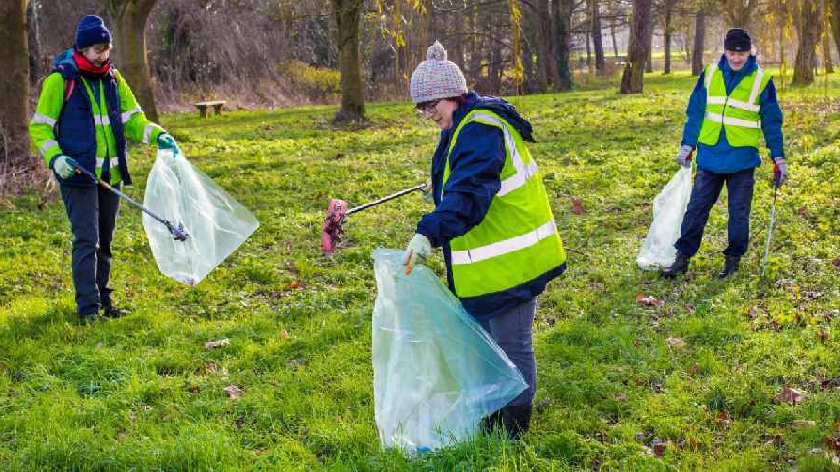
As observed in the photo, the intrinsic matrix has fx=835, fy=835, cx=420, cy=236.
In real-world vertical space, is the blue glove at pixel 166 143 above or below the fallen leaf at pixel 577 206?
above

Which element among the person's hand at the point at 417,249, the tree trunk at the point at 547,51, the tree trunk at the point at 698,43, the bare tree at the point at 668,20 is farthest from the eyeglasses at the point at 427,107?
the tree trunk at the point at 698,43

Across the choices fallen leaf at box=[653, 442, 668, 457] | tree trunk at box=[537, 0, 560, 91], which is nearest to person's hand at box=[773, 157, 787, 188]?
fallen leaf at box=[653, 442, 668, 457]

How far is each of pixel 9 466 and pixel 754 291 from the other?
4.86 meters

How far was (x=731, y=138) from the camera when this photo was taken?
6.25 meters

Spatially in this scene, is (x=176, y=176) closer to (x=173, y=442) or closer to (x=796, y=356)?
(x=173, y=442)

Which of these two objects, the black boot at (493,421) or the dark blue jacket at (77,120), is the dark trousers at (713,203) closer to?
the black boot at (493,421)

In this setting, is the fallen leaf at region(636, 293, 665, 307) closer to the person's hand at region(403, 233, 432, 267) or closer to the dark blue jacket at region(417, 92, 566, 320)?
the dark blue jacket at region(417, 92, 566, 320)

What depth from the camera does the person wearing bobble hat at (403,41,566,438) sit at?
3359 mm

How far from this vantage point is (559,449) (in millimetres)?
3773

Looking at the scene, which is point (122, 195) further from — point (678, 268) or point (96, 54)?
point (678, 268)

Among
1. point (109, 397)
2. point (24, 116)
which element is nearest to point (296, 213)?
point (24, 116)

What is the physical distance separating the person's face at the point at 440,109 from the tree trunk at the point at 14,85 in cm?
797

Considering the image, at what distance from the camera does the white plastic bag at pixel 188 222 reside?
589 cm

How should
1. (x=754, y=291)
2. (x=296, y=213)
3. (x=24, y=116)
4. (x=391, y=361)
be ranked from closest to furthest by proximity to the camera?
1. (x=391, y=361)
2. (x=754, y=291)
3. (x=296, y=213)
4. (x=24, y=116)
